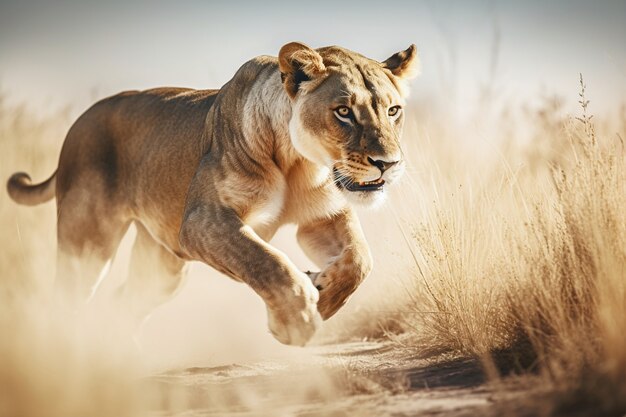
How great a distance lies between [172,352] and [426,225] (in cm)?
268

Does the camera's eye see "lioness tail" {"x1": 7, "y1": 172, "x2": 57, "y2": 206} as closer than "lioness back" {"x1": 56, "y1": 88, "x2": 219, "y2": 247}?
No

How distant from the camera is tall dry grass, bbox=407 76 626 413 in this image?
11.3ft

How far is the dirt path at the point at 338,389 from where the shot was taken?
138 inches

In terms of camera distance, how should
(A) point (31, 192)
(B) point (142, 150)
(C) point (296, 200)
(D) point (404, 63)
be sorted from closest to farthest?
(C) point (296, 200)
(D) point (404, 63)
(B) point (142, 150)
(A) point (31, 192)

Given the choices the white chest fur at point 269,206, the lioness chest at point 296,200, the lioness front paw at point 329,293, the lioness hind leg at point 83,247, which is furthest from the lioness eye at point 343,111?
the lioness hind leg at point 83,247

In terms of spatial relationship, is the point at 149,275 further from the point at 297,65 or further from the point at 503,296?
the point at 503,296

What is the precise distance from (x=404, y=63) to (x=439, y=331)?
1534 mm

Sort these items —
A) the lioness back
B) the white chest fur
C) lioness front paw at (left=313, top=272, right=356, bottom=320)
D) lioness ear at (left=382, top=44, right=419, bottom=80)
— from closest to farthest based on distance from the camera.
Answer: lioness front paw at (left=313, top=272, right=356, bottom=320) → the white chest fur → lioness ear at (left=382, top=44, right=419, bottom=80) → the lioness back

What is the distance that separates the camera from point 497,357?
13.5ft

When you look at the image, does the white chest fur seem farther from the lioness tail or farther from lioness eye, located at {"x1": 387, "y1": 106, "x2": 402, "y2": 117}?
the lioness tail

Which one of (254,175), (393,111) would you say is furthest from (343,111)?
(254,175)

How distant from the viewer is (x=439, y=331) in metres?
4.72

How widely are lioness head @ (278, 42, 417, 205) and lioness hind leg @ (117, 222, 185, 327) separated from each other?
6.41 ft

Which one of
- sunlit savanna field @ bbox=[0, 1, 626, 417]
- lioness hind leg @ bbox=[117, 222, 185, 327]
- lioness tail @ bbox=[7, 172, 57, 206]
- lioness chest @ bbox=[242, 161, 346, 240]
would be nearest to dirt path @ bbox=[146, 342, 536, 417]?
sunlit savanna field @ bbox=[0, 1, 626, 417]
